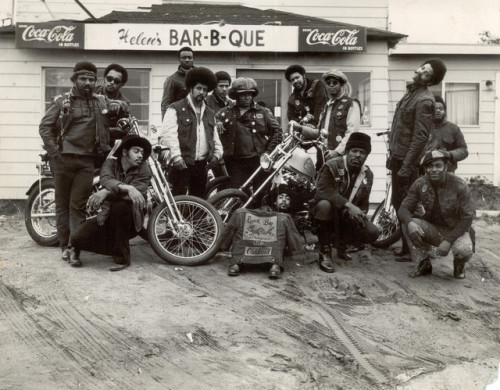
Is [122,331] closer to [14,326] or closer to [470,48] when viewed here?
[14,326]

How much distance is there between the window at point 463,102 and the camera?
13023 millimetres

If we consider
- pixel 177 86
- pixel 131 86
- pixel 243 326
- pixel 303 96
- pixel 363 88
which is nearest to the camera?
pixel 243 326

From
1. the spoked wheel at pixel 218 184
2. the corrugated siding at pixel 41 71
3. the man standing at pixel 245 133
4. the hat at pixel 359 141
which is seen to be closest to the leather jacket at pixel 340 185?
the hat at pixel 359 141

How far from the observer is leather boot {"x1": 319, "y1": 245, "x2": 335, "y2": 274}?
603cm

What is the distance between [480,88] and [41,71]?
8.47 m

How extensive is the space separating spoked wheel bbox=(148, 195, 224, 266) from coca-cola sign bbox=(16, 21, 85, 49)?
4.72m

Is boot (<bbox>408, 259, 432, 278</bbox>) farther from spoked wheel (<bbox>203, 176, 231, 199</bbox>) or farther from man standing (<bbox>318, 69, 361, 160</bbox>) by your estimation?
spoked wheel (<bbox>203, 176, 231, 199</bbox>)

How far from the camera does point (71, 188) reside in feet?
20.3

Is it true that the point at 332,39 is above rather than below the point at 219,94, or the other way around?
above

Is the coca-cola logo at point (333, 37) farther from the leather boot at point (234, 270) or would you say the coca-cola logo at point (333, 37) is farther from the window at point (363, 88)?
the leather boot at point (234, 270)

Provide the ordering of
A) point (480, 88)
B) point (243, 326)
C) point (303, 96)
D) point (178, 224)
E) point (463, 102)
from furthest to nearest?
point (463, 102) → point (480, 88) → point (303, 96) → point (178, 224) → point (243, 326)

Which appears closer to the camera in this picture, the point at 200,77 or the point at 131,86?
the point at 200,77

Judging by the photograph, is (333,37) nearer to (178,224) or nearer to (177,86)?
(177,86)

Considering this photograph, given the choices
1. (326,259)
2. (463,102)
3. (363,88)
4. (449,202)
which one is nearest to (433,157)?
(449,202)
